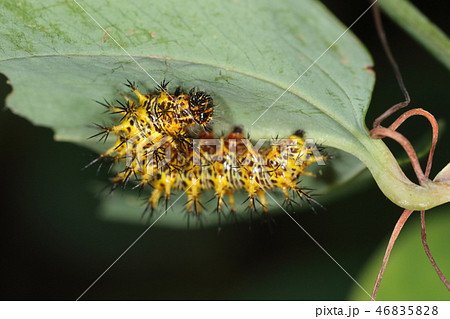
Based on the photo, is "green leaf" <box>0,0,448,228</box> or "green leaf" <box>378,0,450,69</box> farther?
"green leaf" <box>378,0,450,69</box>

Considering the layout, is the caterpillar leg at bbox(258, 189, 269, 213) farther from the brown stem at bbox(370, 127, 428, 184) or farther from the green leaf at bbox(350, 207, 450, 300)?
the brown stem at bbox(370, 127, 428, 184)

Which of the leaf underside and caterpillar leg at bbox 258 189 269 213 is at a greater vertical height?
the leaf underside

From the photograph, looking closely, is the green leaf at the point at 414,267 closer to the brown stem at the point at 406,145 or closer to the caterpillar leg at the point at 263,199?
the caterpillar leg at the point at 263,199

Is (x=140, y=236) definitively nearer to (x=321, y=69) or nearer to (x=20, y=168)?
(x=20, y=168)

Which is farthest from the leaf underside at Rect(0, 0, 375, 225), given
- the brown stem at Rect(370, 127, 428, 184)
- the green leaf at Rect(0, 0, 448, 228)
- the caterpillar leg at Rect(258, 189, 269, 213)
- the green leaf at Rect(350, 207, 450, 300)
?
the green leaf at Rect(350, 207, 450, 300)

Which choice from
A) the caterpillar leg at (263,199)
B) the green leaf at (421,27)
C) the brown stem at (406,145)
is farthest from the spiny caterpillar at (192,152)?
the green leaf at (421,27)

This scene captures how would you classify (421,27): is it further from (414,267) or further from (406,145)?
(414,267)
